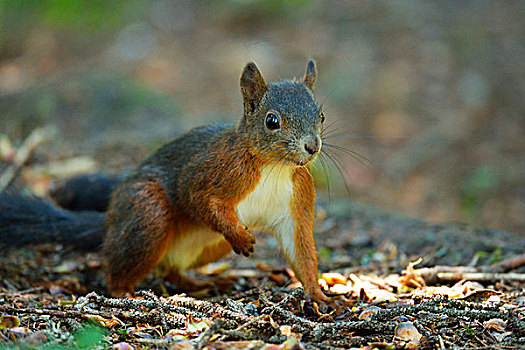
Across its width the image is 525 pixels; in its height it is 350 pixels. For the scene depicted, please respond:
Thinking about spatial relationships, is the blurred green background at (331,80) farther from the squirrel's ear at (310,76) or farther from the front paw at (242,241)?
the front paw at (242,241)

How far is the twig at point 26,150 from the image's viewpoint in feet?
17.0

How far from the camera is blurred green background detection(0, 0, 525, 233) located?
7.23 metres

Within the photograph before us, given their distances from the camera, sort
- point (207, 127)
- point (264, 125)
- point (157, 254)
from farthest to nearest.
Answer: point (207, 127) < point (157, 254) < point (264, 125)

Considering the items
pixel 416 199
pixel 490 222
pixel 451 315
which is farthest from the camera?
pixel 416 199

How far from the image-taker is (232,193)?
3428mm

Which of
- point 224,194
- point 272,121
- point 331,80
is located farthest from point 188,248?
point 331,80

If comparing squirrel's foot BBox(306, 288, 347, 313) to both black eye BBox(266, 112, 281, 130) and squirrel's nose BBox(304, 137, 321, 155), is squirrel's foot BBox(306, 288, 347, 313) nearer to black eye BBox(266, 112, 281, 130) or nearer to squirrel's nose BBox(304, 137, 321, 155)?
squirrel's nose BBox(304, 137, 321, 155)

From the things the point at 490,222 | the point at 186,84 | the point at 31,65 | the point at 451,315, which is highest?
the point at 31,65

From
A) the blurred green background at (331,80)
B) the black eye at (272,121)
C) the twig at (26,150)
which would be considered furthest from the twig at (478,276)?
the twig at (26,150)

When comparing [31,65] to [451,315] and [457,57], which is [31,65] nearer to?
[457,57]

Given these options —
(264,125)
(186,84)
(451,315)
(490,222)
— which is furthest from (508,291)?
(186,84)

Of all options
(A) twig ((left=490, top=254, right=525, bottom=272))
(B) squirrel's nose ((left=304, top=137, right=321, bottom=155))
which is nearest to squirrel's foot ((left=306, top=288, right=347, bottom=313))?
(B) squirrel's nose ((left=304, top=137, right=321, bottom=155))

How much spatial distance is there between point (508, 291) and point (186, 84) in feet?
20.9

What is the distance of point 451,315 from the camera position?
2.93m
